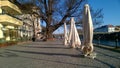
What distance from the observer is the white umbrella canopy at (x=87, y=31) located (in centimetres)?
1500

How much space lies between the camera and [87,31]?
15.2 metres

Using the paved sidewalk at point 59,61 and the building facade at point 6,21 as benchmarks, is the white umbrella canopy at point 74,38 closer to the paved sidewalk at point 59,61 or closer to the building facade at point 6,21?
the paved sidewalk at point 59,61

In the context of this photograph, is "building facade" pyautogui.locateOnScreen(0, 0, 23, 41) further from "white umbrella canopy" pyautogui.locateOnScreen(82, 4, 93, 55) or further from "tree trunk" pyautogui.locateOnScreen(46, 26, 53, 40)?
"white umbrella canopy" pyautogui.locateOnScreen(82, 4, 93, 55)

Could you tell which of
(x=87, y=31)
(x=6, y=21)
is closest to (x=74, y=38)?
(x=87, y=31)

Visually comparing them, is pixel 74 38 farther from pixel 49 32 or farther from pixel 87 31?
pixel 49 32

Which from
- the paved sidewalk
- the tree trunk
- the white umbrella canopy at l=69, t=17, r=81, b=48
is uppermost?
the tree trunk

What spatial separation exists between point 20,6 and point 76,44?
116ft

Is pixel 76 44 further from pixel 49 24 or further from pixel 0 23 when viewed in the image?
pixel 49 24

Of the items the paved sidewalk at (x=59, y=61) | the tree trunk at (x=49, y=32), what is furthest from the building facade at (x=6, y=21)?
the paved sidewalk at (x=59, y=61)

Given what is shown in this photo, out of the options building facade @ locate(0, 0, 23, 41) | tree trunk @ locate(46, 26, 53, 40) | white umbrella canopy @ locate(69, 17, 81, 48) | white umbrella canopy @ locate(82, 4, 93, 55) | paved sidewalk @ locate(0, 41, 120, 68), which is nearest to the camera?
paved sidewalk @ locate(0, 41, 120, 68)

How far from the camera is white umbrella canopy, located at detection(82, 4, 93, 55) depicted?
15000 millimetres

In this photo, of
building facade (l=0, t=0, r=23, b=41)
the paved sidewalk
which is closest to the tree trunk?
building facade (l=0, t=0, r=23, b=41)

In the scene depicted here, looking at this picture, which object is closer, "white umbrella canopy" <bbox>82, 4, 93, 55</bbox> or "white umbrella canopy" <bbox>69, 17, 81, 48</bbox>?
"white umbrella canopy" <bbox>82, 4, 93, 55</bbox>

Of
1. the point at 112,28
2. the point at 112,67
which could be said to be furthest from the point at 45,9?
the point at 112,28
